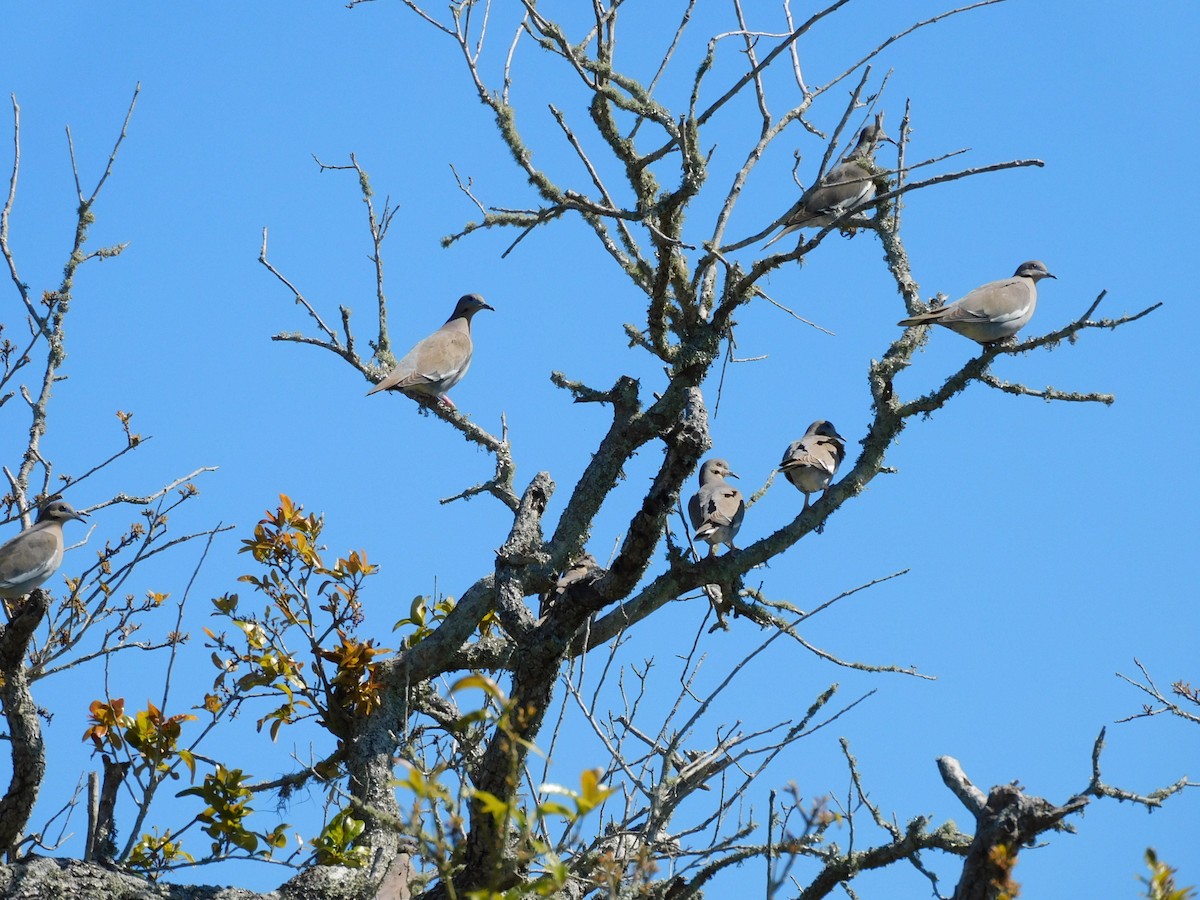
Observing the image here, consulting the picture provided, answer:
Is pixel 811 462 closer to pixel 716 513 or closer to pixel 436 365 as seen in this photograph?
pixel 716 513

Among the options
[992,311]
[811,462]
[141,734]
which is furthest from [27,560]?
[992,311]

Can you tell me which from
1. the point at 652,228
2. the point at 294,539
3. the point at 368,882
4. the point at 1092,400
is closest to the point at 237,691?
the point at 294,539

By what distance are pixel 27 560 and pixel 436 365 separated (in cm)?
286

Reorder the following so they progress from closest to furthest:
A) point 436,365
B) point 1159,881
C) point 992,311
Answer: point 1159,881, point 992,311, point 436,365

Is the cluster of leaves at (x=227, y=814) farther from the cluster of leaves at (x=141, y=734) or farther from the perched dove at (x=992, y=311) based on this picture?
the perched dove at (x=992, y=311)

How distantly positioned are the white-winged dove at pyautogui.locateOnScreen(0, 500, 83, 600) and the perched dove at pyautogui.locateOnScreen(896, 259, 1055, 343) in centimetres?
530

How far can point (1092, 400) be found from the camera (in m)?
5.49

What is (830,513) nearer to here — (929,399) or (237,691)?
(929,399)

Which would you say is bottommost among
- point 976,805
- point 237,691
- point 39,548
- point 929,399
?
point 976,805

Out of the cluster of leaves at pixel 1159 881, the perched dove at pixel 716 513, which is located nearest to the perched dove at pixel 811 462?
the perched dove at pixel 716 513

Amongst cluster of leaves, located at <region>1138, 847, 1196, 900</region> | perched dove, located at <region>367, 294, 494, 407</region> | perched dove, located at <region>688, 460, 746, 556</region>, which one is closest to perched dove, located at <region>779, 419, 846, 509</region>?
perched dove, located at <region>688, 460, 746, 556</region>

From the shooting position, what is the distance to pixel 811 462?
7.13 meters

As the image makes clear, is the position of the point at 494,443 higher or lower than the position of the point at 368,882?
higher

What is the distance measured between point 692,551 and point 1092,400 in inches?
75.8
